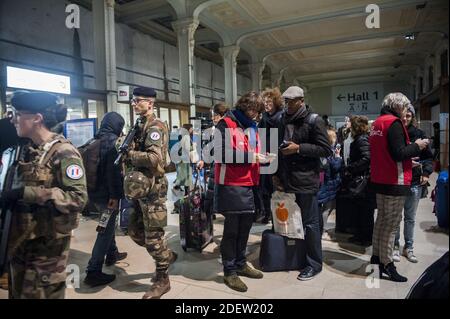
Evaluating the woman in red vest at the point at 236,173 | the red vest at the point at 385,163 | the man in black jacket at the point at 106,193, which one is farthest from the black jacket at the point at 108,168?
the red vest at the point at 385,163

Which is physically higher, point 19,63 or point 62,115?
point 19,63

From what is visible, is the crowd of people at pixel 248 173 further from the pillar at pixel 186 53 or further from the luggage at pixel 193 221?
the pillar at pixel 186 53

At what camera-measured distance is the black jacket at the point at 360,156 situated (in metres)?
2.97

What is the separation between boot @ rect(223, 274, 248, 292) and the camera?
2.24 metres

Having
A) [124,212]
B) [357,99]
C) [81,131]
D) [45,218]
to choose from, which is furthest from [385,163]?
[357,99]

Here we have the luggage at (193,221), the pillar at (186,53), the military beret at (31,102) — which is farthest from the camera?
the pillar at (186,53)

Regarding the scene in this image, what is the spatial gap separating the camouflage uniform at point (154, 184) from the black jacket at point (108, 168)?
0.33 m

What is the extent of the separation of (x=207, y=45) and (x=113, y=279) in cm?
1304

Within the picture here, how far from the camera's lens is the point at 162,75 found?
12.3 m

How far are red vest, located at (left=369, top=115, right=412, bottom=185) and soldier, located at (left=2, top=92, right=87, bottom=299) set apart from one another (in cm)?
202

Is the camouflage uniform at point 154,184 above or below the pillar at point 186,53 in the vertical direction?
below

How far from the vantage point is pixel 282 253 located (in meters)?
2.59
